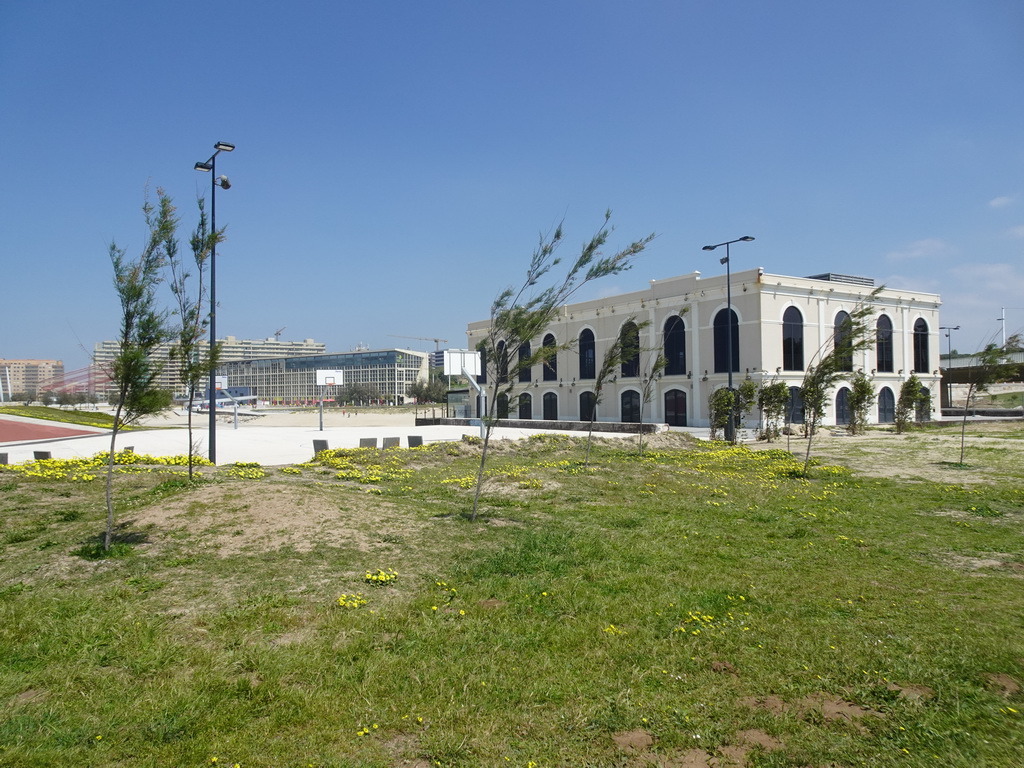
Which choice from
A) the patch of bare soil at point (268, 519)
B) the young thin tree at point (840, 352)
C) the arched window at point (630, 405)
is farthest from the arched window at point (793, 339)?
the patch of bare soil at point (268, 519)

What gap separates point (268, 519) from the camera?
8898 millimetres

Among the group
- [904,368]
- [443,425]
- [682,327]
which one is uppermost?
[682,327]

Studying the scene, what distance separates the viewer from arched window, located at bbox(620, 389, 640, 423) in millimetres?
46531

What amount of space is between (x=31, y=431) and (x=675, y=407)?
40.9 metres

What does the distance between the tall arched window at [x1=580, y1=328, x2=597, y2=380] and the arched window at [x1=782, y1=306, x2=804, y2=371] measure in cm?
1454

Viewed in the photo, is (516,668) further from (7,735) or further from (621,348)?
(621,348)

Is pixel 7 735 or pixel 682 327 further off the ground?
pixel 682 327

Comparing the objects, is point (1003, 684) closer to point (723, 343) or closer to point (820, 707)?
point (820, 707)

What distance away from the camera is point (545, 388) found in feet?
175

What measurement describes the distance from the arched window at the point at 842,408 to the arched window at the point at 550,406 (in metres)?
21.2

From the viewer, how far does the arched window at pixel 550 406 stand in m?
52.8

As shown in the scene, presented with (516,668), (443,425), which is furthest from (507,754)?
(443,425)

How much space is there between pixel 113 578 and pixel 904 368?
52.1 m

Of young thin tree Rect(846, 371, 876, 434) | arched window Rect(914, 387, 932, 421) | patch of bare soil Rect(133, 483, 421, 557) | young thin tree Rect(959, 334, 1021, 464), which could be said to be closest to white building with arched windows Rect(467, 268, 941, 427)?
arched window Rect(914, 387, 932, 421)
